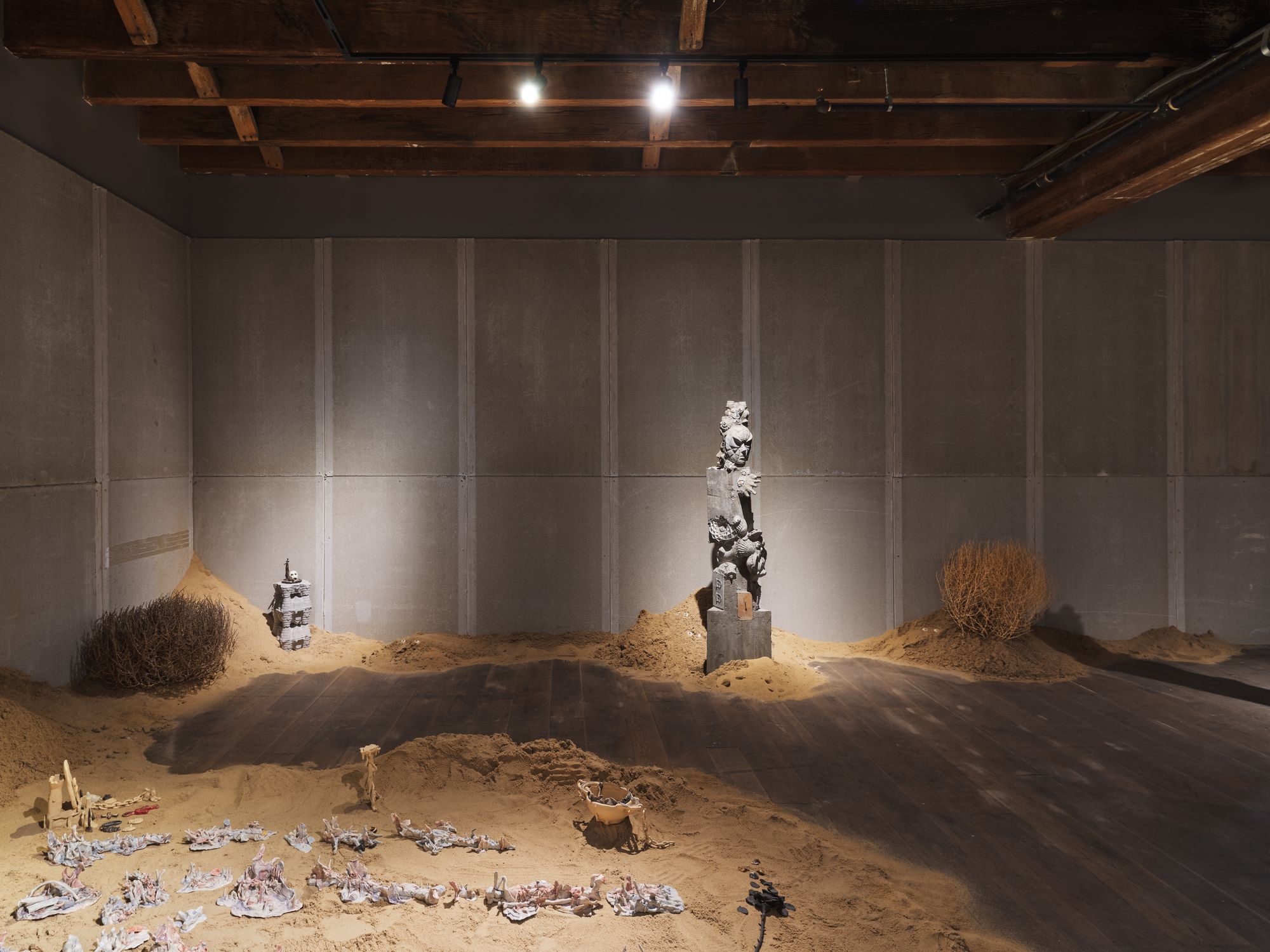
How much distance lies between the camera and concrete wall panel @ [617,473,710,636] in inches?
251

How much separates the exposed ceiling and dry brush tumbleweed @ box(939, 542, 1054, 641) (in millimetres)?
2555

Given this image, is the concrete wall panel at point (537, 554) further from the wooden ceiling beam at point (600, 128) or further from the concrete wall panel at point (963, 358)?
the concrete wall panel at point (963, 358)

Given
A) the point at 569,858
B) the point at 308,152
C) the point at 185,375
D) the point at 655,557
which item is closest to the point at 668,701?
the point at 655,557

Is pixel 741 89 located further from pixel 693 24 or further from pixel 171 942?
pixel 171 942

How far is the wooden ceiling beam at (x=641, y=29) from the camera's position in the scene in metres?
3.98

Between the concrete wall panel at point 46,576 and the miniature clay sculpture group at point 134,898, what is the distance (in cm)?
221

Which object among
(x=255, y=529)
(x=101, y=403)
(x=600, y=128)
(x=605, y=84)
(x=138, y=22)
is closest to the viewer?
(x=138, y=22)

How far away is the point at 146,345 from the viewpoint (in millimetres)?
5609

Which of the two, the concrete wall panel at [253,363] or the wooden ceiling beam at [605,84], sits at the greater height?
the wooden ceiling beam at [605,84]

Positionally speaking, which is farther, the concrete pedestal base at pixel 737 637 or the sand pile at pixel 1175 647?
the sand pile at pixel 1175 647

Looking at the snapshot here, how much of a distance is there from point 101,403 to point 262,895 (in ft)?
12.1

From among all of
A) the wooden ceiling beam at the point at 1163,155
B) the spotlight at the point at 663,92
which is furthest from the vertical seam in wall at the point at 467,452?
the wooden ceiling beam at the point at 1163,155

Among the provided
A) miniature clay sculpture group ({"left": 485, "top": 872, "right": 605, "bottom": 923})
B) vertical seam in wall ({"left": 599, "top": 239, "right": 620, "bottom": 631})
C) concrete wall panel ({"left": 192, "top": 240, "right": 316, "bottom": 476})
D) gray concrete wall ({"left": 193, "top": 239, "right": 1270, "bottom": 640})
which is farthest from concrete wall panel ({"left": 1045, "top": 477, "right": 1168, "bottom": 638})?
concrete wall panel ({"left": 192, "top": 240, "right": 316, "bottom": 476})

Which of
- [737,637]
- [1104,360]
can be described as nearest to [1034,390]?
[1104,360]
